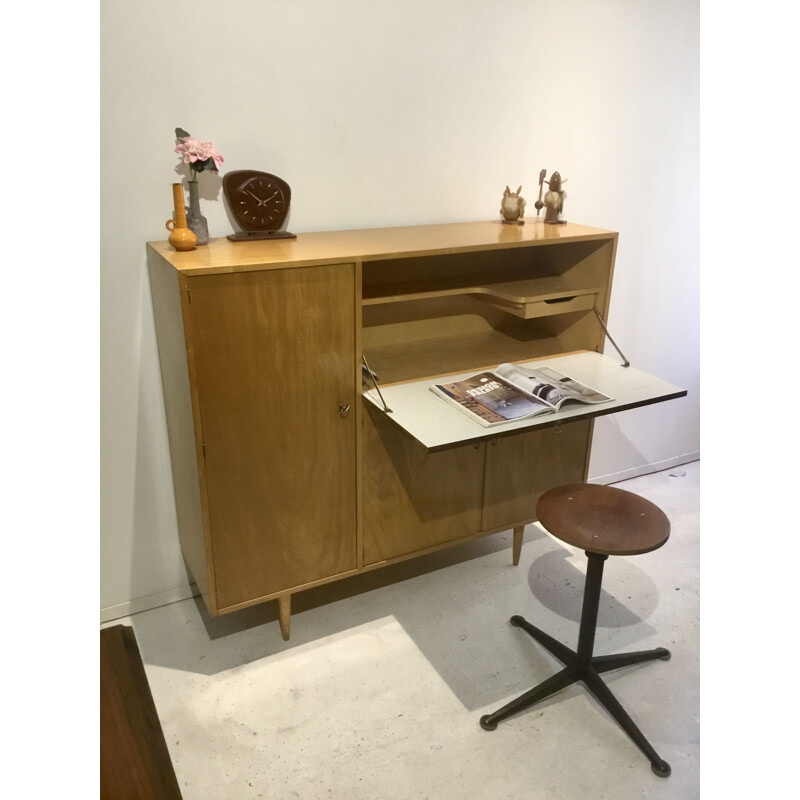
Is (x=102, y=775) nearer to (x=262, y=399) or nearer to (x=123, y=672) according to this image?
(x=123, y=672)

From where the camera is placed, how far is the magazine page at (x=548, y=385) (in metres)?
2.06

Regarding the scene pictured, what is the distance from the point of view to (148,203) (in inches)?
80.0

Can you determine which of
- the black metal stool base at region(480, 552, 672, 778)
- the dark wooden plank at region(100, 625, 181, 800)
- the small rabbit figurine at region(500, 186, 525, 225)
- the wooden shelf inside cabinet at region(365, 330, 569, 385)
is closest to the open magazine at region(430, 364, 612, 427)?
the wooden shelf inside cabinet at region(365, 330, 569, 385)

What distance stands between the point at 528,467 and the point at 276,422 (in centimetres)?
98

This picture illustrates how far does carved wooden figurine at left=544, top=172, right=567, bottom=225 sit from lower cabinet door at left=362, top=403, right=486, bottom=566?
862 millimetres

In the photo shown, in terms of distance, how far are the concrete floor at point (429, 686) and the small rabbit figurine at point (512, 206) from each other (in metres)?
1.29

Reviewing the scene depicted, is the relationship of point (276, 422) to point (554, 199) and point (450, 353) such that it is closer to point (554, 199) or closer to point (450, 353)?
point (450, 353)

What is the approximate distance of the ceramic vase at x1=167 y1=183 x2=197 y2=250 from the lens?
1.90 meters

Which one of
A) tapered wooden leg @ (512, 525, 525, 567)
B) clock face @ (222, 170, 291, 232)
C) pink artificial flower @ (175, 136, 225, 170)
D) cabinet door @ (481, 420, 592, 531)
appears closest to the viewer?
pink artificial flower @ (175, 136, 225, 170)

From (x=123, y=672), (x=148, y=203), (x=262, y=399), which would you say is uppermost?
(x=148, y=203)

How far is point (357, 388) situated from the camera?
2.06m

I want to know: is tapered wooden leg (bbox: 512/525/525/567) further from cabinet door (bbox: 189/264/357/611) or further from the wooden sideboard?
cabinet door (bbox: 189/264/357/611)

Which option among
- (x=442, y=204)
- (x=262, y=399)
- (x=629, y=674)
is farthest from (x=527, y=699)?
(x=442, y=204)

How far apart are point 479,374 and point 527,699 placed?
966 millimetres
